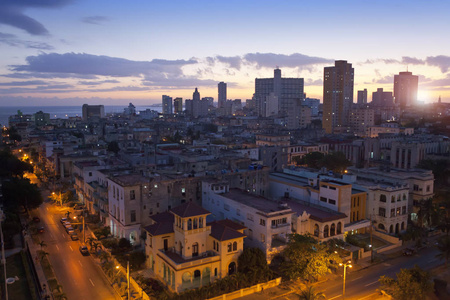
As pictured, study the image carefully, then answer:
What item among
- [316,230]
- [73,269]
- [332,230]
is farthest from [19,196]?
[332,230]

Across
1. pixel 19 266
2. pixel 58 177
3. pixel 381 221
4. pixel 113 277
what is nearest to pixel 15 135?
pixel 58 177

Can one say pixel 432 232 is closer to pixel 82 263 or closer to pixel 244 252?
pixel 244 252

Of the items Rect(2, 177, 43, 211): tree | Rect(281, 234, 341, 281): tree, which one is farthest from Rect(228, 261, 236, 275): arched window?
Rect(2, 177, 43, 211): tree

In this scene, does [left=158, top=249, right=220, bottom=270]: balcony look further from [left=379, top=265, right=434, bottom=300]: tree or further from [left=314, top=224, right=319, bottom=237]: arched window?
[left=379, top=265, right=434, bottom=300]: tree

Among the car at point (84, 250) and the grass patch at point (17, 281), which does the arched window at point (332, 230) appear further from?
the grass patch at point (17, 281)

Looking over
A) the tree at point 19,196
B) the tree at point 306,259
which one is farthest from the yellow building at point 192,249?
the tree at point 19,196

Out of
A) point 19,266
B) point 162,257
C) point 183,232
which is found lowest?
point 19,266

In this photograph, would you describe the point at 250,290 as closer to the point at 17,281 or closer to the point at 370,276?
the point at 370,276
